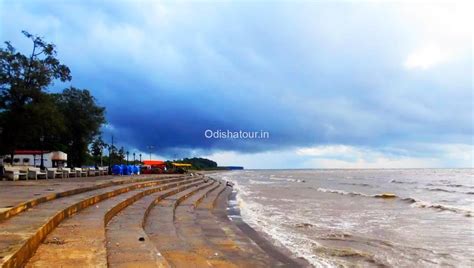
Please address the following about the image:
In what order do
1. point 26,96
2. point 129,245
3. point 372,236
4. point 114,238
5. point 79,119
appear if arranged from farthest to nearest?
point 79,119
point 26,96
point 372,236
point 114,238
point 129,245

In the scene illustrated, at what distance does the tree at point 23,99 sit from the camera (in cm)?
2434

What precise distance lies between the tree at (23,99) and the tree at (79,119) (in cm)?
1488

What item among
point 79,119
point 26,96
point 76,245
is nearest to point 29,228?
point 76,245

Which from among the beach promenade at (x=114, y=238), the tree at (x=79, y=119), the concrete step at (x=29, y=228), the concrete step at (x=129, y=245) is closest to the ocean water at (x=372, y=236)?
the beach promenade at (x=114, y=238)

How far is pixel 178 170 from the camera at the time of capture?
47.2 metres

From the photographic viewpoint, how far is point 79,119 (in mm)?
41188

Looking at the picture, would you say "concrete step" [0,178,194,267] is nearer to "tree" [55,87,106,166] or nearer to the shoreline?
the shoreline

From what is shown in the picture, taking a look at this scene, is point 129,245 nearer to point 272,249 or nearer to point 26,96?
point 272,249

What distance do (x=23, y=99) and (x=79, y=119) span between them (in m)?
16.7

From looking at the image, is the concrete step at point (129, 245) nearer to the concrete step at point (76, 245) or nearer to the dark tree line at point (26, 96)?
the concrete step at point (76, 245)

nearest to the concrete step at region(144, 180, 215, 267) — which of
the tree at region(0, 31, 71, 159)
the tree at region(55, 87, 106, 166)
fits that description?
the tree at region(0, 31, 71, 159)

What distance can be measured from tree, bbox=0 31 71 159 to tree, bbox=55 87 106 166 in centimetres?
1488

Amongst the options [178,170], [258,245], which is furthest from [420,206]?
[178,170]

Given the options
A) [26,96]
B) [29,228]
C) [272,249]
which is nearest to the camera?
[29,228]
